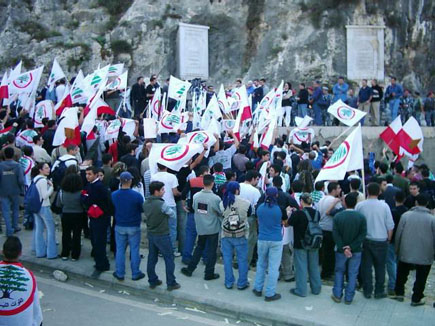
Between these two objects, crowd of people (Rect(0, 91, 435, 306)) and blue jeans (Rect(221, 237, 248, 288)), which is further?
blue jeans (Rect(221, 237, 248, 288))

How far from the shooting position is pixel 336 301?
27.6 ft

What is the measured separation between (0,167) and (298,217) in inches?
232

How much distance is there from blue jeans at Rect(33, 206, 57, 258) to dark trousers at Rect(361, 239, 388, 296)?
5291mm

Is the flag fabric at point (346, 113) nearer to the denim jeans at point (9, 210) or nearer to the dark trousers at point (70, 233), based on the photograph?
the dark trousers at point (70, 233)

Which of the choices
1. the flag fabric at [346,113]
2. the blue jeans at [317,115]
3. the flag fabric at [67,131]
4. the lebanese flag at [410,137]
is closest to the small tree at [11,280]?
the flag fabric at [67,131]

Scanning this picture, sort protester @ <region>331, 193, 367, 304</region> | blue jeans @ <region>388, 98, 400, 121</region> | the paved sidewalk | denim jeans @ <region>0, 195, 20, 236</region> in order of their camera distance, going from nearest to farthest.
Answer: the paved sidewalk, protester @ <region>331, 193, 367, 304</region>, denim jeans @ <region>0, 195, 20, 236</region>, blue jeans @ <region>388, 98, 400, 121</region>

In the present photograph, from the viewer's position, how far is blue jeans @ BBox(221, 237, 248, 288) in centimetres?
866

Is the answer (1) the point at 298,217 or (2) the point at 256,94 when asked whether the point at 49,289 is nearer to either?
(1) the point at 298,217

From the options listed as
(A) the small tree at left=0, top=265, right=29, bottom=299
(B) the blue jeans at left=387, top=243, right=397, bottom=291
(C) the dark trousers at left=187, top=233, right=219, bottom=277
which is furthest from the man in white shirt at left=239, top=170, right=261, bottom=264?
(A) the small tree at left=0, top=265, right=29, bottom=299

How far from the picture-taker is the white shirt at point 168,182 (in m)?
9.75

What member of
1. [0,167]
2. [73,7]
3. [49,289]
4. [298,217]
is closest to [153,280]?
[49,289]

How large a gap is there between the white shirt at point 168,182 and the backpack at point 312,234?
2.50 metres

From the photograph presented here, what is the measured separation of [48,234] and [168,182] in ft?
7.61

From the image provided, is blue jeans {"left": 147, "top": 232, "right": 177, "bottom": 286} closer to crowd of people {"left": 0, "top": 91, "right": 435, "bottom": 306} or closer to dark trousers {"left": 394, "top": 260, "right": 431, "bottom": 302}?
crowd of people {"left": 0, "top": 91, "right": 435, "bottom": 306}
